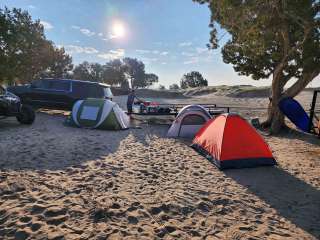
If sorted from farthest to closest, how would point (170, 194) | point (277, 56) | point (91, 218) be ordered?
point (277, 56)
point (170, 194)
point (91, 218)

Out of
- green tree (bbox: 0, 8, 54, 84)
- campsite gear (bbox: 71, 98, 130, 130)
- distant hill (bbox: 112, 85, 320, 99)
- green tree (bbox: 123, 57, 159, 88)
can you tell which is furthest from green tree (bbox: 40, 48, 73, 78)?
campsite gear (bbox: 71, 98, 130, 130)

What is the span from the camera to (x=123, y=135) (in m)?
12.0

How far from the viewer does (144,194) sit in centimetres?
566

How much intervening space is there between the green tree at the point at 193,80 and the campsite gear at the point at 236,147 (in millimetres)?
91156

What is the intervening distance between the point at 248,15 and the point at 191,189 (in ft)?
25.4

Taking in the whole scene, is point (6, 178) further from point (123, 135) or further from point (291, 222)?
point (123, 135)

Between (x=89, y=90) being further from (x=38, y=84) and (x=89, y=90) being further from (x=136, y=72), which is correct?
(x=136, y=72)

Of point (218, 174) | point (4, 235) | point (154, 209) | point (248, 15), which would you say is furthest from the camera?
point (248, 15)

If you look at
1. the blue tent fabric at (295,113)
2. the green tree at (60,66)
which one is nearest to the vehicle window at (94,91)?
the blue tent fabric at (295,113)

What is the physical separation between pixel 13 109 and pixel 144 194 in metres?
8.66

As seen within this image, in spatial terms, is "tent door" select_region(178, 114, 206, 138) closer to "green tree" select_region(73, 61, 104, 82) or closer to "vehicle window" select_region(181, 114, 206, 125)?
"vehicle window" select_region(181, 114, 206, 125)

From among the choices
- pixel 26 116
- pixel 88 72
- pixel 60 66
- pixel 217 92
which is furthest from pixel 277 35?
pixel 88 72

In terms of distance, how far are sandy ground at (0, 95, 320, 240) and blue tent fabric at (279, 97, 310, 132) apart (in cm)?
363

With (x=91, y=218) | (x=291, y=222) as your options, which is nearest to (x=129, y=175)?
(x=91, y=218)
